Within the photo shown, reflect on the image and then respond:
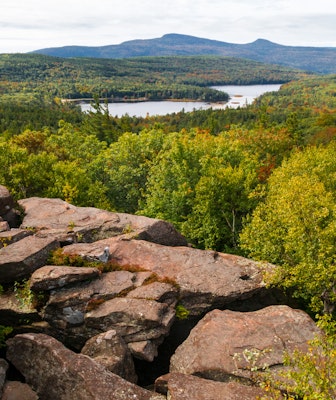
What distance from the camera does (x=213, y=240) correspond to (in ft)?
143

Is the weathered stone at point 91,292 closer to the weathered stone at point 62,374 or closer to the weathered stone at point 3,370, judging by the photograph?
the weathered stone at point 62,374

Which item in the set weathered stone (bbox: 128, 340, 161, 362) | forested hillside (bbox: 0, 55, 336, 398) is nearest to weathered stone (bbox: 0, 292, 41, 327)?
weathered stone (bbox: 128, 340, 161, 362)

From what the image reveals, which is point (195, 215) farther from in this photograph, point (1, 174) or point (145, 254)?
point (1, 174)

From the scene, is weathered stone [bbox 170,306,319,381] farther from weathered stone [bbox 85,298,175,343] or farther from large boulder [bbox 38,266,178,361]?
large boulder [bbox 38,266,178,361]

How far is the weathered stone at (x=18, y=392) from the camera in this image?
1923 centimetres

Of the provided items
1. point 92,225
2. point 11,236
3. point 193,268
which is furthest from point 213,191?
point 11,236

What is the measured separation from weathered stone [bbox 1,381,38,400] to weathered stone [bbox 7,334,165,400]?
1.77 feet

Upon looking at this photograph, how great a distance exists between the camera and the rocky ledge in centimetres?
1955

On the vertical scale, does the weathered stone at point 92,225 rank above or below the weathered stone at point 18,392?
above

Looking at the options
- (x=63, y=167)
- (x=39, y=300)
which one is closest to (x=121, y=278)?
(x=39, y=300)

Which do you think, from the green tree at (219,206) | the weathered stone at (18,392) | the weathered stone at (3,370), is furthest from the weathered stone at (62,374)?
the green tree at (219,206)

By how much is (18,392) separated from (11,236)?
39.1 ft

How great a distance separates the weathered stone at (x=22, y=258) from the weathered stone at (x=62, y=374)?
4.76 metres

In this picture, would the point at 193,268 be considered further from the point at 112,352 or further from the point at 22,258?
the point at 22,258
